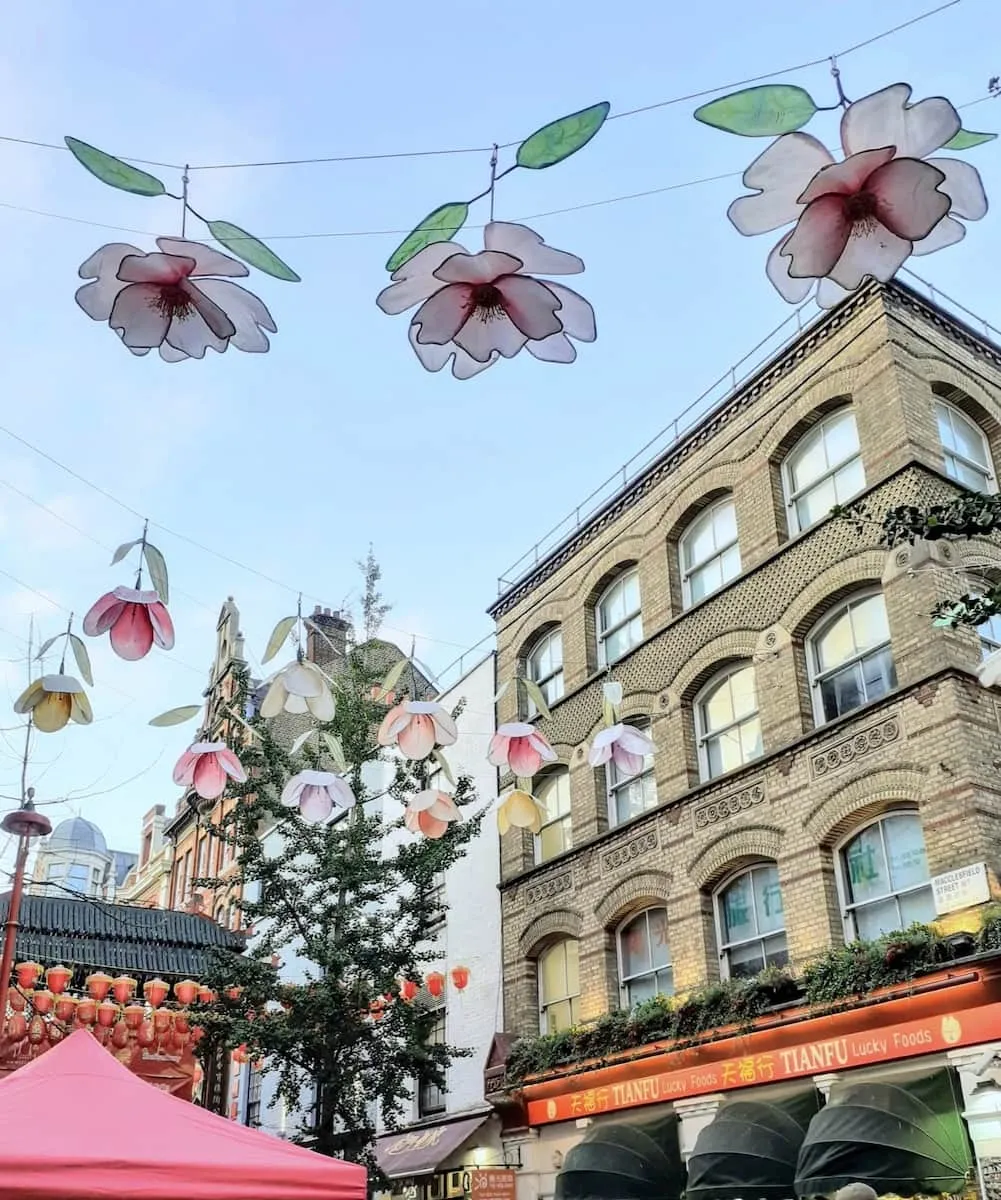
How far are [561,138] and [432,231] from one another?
425 millimetres

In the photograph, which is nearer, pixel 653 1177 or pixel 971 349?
pixel 653 1177

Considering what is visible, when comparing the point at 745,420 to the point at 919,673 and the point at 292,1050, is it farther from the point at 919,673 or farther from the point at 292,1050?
the point at 292,1050

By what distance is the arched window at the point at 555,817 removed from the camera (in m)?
20.0

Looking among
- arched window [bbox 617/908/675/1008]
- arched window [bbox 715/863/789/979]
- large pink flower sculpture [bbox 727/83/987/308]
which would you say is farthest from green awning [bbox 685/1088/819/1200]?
large pink flower sculpture [bbox 727/83/987/308]

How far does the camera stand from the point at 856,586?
15.2 metres

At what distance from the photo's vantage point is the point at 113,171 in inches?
114

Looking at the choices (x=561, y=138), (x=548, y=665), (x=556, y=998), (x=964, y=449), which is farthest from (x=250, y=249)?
(x=548, y=665)

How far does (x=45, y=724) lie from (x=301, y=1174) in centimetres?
243

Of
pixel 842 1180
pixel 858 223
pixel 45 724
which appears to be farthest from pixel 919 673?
pixel 858 223

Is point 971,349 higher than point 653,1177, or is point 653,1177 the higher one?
point 971,349

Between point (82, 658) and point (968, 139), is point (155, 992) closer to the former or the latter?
point (82, 658)

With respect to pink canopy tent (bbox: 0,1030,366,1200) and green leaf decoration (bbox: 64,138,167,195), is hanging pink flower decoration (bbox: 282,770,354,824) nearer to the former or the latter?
pink canopy tent (bbox: 0,1030,366,1200)

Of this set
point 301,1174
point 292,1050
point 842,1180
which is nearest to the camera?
point 301,1174

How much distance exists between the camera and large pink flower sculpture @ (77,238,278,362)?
3.21 metres
